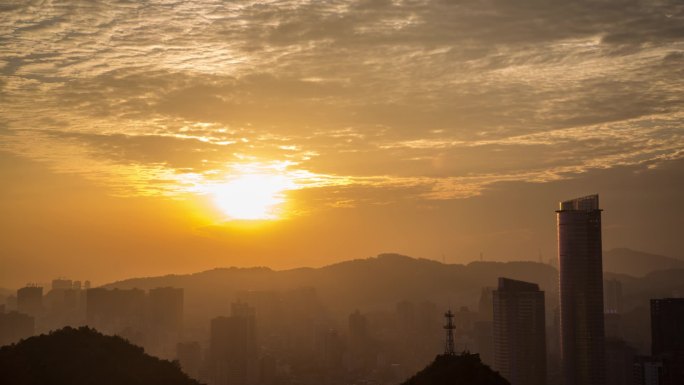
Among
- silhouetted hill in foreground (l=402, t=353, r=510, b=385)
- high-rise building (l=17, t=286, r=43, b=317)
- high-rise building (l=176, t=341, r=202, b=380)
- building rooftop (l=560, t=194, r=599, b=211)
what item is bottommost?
high-rise building (l=176, t=341, r=202, b=380)

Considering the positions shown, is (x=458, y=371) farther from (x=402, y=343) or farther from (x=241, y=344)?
(x=402, y=343)

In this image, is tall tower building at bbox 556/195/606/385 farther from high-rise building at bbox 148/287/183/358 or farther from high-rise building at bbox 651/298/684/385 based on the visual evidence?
high-rise building at bbox 148/287/183/358

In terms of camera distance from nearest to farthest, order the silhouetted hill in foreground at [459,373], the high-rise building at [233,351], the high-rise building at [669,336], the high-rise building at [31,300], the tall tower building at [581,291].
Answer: the silhouetted hill in foreground at [459,373] → the high-rise building at [669,336] → the high-rise building at [233,351] → the tall tower building at [581,291] → the high-rise building at [31,300]

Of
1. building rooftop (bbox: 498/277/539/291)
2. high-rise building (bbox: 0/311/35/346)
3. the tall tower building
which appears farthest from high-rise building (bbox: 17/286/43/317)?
the tall tower building

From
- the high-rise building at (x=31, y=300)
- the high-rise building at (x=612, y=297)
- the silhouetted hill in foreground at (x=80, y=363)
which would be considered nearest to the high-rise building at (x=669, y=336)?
the high-rise building at (x=612, y=297)

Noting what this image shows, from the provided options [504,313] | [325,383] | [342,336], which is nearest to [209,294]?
[342,336]

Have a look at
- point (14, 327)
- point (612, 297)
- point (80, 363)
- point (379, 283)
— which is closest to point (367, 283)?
point (379, 283)

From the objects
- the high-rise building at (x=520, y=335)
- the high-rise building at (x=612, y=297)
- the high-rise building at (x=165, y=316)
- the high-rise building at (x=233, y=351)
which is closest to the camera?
the high-rise building at (x=520, y=335)

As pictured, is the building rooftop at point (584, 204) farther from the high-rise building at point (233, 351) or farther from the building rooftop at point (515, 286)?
the high-rise building at point (233, 351)

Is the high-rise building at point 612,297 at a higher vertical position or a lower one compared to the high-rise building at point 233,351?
higher
